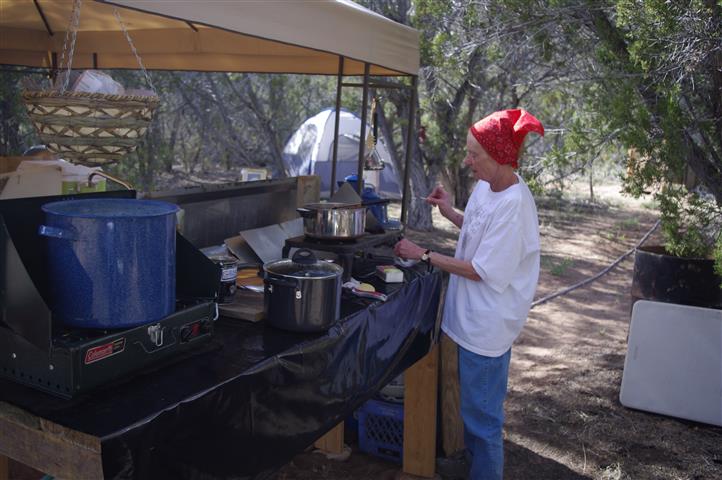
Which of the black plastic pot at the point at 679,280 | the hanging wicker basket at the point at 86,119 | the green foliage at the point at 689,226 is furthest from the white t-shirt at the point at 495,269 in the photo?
the green foliage at the point at 689,226

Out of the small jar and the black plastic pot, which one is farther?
the black plastic pot

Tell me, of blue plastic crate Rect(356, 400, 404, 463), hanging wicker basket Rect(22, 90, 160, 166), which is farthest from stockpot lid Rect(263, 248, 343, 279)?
blue plastic crate Rect(356, 400, 404, 463)

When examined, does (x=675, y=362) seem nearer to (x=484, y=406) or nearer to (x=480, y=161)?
(x=484, y=406)

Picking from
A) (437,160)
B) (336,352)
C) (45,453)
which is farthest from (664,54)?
(437,160)

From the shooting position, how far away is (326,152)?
1414 centimetres

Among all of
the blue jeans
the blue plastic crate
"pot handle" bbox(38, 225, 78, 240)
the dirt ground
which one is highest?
"pot handle" bbox(38, 225, 78, 240)

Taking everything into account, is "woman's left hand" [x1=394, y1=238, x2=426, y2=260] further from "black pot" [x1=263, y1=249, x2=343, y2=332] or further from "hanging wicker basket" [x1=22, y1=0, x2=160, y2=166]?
"hanging wicker basket" [x1=22, y1=0, x2=160, y2=166]

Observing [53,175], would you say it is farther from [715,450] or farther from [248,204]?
[715,450]

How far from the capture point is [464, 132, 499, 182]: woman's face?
273 centimetres

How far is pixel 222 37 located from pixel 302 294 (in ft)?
9.83

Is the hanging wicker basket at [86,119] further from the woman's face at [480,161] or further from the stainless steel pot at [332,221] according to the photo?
the woman's face at [480,161]

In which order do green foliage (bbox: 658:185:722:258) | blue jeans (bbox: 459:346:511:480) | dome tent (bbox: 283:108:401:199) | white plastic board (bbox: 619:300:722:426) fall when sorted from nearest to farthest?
1. blue jeans (bbox: 459:346:511:480)
2. white plastic board (bbox: 619:300:722:426)
3. green foliage (bbox: 658:185:722:258)
4. dome tent (bbox: 283:108:401:199)

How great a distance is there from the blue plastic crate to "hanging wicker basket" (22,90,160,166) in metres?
2.01

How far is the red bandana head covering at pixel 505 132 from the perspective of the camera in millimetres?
2650
